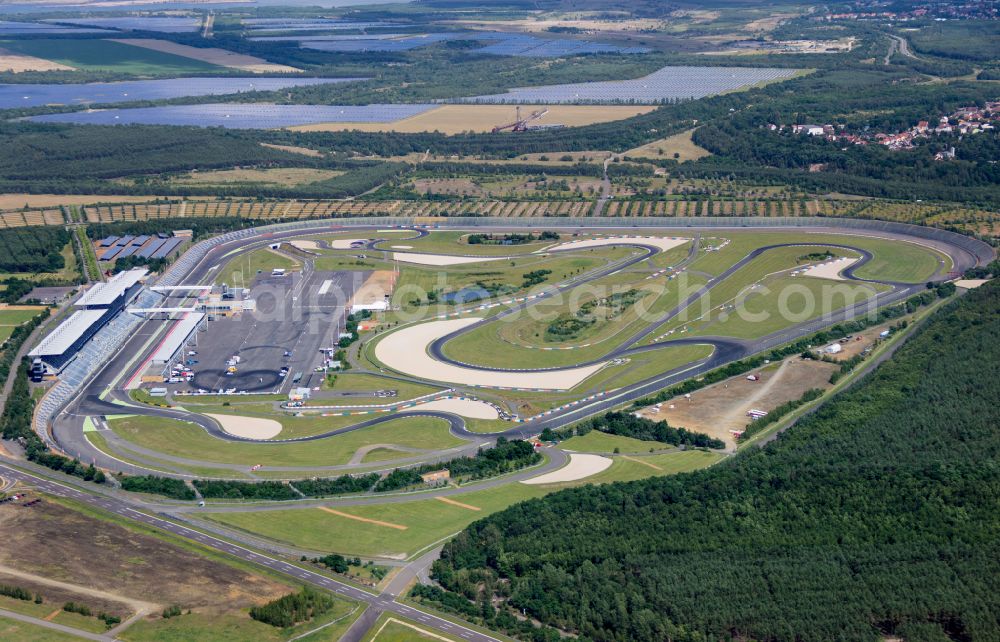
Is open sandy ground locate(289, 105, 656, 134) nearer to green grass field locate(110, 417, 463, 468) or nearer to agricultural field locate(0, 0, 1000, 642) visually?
agricultural field locate(0, 0, 1000, 642)

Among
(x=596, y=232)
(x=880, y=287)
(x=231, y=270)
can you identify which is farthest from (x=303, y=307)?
(x=880, y=287)

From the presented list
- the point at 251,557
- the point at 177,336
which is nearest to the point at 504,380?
the point at 177,336

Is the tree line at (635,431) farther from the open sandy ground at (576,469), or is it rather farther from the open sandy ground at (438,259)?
the open sandy ground at (438,259)

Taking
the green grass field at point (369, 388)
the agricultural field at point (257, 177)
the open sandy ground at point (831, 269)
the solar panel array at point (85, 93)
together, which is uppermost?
the solar panel array at point (85, 93)

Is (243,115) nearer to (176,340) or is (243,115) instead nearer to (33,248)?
(33,248)

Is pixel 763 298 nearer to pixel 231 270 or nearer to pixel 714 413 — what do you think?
pixel 714 413

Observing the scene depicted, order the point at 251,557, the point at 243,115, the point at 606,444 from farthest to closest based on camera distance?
the point at 243,115
the point at 606,444
the point at 251,557

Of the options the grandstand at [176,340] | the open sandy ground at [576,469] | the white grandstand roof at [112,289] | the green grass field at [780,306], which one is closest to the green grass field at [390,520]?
the open sandy ground at [576,469]

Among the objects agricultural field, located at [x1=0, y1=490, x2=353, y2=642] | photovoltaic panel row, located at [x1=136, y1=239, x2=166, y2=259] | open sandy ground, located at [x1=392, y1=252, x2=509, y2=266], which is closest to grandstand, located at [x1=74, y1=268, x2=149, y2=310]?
photovoltaic panel row, located at [x1=136, y1=239, x2=166, y2=259]
